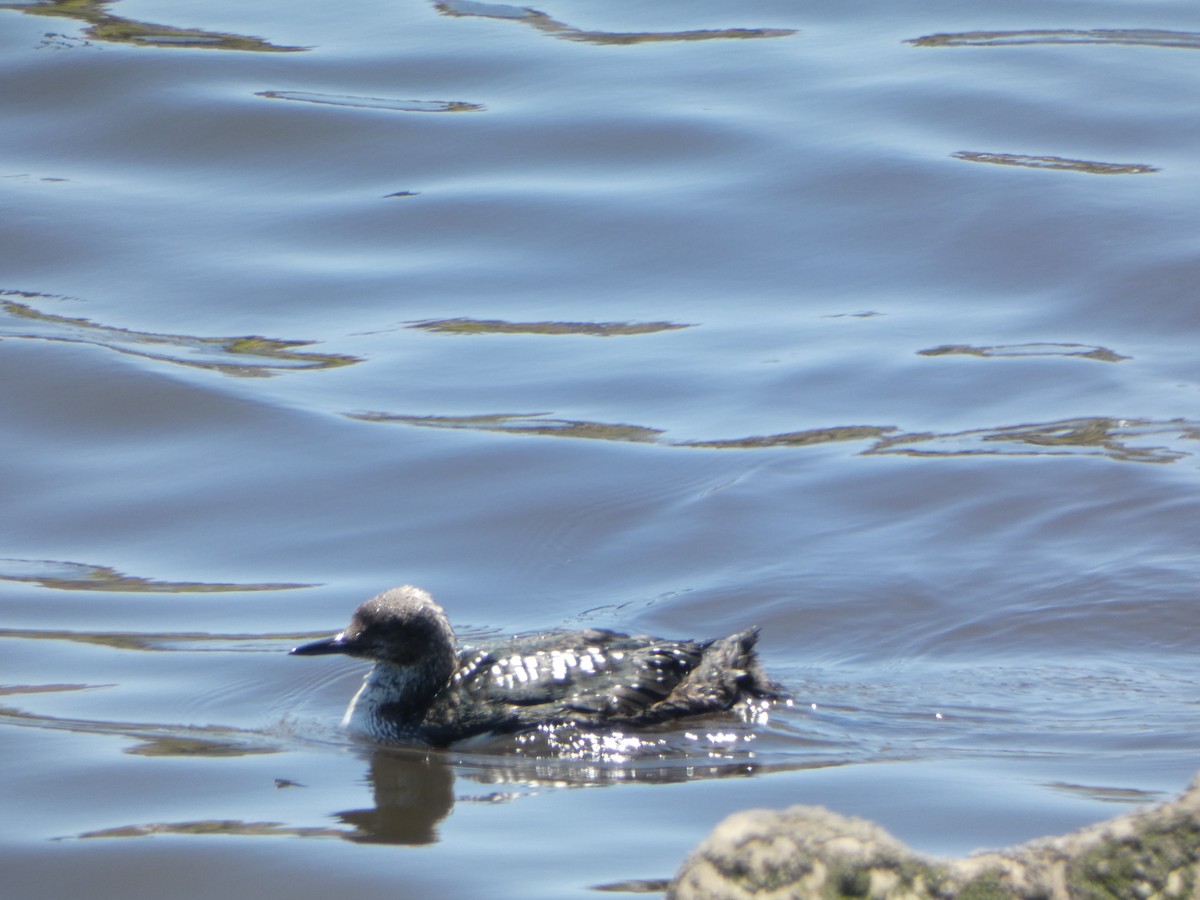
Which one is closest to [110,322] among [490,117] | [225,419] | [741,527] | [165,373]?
[165,373]

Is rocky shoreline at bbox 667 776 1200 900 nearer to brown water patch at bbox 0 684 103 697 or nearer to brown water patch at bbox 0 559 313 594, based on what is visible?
brown water patch at bbox 0 684 103 697

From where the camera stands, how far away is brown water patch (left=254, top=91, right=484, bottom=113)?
1608 centimetres

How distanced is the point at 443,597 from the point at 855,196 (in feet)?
20.2

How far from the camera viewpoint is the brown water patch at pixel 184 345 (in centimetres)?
1196

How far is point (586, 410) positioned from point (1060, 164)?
16.2 feet

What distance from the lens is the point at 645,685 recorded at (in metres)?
7.43

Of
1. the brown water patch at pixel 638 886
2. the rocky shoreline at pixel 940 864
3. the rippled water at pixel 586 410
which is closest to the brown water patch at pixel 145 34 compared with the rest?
the rippled water at pixel 586 410

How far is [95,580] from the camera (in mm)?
9023

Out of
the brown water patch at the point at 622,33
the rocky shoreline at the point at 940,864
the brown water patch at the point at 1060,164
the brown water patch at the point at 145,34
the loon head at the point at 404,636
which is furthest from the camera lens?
the brown water patch at the point at 145,34

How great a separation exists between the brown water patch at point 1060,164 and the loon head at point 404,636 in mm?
7719

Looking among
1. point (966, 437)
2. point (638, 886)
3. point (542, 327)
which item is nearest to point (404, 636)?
point (638, 886)

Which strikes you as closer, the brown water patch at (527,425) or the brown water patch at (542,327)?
the brown water patch at (527,425)

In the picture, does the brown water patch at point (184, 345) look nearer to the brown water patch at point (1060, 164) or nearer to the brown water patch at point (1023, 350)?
the brown water patch at point (1023, 350)

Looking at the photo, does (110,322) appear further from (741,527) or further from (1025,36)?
(1025,36)
